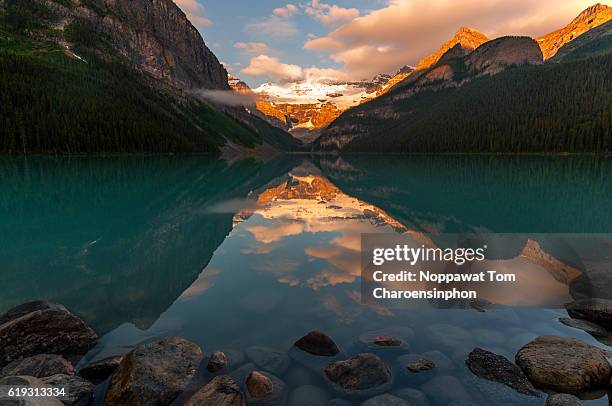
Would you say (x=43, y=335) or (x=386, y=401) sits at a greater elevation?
(x=43, y=335)


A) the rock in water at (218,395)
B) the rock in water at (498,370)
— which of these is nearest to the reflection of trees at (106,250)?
the rock in water at (218,395)

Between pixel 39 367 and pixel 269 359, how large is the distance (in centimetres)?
596

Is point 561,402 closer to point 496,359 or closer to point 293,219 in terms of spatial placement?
point 496,359

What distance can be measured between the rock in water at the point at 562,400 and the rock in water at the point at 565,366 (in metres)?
0.79

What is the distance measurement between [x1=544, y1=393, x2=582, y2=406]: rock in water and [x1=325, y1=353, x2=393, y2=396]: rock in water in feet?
11.6

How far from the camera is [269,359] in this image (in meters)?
9.47

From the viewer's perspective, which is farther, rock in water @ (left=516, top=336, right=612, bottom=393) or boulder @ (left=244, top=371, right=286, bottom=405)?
rock in water @ (left=516, top=336, right=612, bottom=393)

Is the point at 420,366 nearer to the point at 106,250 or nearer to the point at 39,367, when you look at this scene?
the point at 39,367

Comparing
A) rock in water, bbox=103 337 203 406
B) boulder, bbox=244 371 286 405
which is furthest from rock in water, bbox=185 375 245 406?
rock in water, bbox=103 337 203 406

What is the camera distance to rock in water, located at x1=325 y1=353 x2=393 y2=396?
27.2 feet

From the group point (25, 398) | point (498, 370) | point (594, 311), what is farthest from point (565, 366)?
point (25, 398)

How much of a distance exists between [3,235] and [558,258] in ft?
117

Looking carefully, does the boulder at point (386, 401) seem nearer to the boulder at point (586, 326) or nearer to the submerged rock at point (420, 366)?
the submerged rock at point (420, 366)

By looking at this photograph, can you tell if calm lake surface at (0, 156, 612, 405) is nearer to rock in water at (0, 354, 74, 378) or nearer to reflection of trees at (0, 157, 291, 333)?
reflection of trees at (0, 157, 291, 333)
